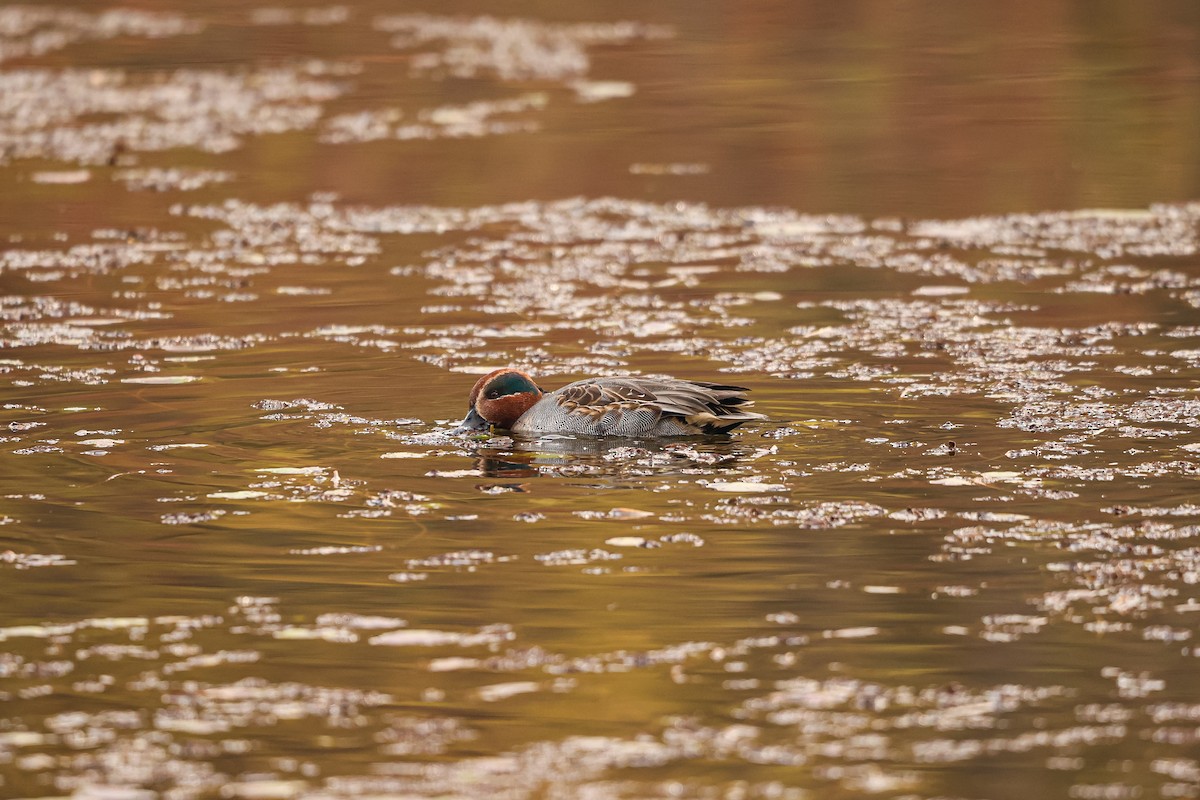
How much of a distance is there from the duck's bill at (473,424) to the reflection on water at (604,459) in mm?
123

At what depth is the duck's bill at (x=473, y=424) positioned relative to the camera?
9.72m

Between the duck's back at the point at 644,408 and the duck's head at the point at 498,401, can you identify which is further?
the duck's head at the point at 498,401

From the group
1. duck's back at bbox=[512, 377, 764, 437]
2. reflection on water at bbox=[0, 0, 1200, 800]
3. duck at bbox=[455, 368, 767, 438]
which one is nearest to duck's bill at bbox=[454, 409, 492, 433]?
duck at bbox=[455, 368, 767, 438]

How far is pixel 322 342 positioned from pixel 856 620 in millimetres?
6341

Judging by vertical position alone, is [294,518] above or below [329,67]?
below

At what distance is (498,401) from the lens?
9.70m

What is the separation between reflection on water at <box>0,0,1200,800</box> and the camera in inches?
223

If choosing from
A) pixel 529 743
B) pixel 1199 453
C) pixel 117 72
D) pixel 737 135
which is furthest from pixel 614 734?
pixel 117 72

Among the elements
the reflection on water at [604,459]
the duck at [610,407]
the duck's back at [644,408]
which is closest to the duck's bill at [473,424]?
the duck at [610,407]

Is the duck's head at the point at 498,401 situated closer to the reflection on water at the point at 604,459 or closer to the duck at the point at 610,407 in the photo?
the duck at the point at 610,407

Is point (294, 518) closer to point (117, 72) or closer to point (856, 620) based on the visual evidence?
point (856, 620)

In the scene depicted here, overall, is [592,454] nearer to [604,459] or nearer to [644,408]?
[604,459]

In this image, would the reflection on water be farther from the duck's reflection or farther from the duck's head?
the duck's head

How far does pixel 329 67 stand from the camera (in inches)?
1053
